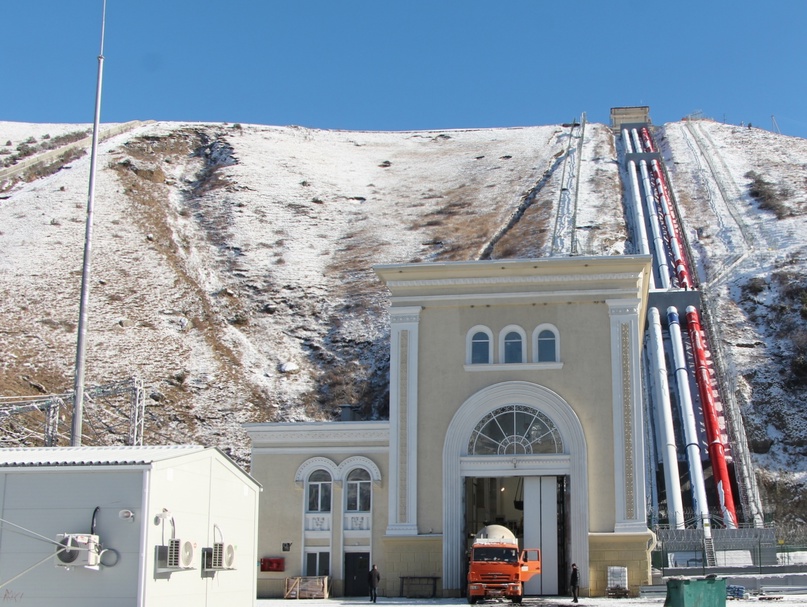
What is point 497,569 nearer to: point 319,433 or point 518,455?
point 518,455

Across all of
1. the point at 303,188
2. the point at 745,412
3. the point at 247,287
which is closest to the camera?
the point at 745,412

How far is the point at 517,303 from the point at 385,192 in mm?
54448

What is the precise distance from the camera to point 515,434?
106 ft

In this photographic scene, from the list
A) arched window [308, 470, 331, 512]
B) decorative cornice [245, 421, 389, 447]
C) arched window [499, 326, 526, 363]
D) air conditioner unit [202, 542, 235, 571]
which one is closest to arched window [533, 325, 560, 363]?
arched window [499, 326, 526, 363]

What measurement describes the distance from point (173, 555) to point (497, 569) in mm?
11850

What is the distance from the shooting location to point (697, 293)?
59.9m

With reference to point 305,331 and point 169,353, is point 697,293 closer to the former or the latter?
point 305,331

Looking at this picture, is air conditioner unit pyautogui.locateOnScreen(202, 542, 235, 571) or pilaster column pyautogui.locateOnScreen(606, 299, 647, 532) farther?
pilaster column pyautogui.locateOnScreen(606, 299, 647, 532)

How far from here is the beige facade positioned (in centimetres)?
3158

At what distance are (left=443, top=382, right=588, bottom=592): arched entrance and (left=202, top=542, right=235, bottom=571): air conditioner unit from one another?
35.1ft

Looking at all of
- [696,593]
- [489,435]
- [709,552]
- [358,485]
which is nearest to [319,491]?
[358,485]

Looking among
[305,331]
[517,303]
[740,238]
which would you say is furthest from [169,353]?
[740,238]

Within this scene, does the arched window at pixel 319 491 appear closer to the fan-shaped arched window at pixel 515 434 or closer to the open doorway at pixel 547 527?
the open doorway at pixel 547 527

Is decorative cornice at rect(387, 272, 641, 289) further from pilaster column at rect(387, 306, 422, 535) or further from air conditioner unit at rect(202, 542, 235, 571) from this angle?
air conditioner unit at rect(202, 542, 235, 571)
